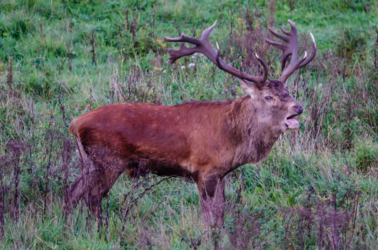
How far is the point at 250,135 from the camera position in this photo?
4832 millimetres

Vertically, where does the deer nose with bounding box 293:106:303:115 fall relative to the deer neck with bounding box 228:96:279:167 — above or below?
above

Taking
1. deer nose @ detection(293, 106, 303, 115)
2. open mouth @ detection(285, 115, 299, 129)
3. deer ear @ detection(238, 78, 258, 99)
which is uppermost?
deer ear @ detection(238, 78, 258, 99)

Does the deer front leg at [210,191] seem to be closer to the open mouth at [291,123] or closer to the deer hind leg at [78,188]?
the open mouth at [291,123]

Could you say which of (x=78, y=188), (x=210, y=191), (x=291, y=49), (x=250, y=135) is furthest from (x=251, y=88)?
(x=78, y=188)

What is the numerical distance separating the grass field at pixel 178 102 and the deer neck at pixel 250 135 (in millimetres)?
488

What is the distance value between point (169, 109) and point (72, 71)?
10.3 feet

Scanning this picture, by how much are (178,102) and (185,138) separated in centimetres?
209

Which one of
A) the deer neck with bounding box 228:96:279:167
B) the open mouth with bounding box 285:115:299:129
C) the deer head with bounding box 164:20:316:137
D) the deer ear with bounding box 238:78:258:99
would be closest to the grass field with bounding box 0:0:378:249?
the deer neck with bounding box 228:96:279:167

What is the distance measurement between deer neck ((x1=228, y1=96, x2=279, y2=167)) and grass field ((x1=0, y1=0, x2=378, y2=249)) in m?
0.49

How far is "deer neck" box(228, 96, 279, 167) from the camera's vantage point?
188 inches

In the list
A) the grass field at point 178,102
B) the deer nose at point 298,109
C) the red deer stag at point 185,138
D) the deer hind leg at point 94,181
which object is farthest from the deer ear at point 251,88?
the deer hind leg at point 94,181

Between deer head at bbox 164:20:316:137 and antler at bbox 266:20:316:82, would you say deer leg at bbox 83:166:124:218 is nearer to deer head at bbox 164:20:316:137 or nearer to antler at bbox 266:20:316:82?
deer head at bbox 164:20:316:137

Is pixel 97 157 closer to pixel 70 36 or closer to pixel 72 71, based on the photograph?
pixel 72 71

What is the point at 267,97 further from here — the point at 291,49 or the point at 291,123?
the point at 291,49
